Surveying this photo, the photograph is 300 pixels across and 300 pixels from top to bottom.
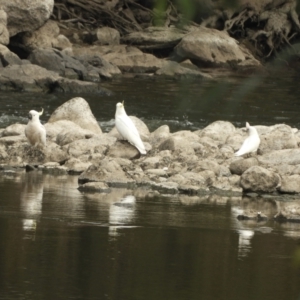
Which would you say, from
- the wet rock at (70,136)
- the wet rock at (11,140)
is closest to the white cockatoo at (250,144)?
the wet rock at (70,136)

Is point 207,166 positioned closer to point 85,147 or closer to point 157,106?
point 85,147

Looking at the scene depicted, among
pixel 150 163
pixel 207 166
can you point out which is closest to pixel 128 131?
pixel 150 163

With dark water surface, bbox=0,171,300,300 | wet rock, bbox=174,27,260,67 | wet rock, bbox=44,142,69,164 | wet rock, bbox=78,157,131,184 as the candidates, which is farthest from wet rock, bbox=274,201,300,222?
wet rock, bbox=174,27,260,67

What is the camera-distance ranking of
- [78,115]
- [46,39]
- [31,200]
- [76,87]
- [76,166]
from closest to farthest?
[31,200], [76,166], [78,115], [76,87], [46,39]

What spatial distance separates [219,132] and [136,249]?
8760 millimetres

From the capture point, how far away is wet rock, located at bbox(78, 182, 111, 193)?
11134 millimetres

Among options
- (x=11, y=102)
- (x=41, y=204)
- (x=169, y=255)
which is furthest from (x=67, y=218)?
(x=11, y=102)

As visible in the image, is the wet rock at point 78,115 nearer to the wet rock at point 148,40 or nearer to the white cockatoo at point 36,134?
the white cockatoo at point 36,134

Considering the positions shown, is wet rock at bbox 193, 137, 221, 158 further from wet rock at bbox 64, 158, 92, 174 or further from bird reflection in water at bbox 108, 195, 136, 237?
bird reflection in water at bbox 108, 195, 136, 237

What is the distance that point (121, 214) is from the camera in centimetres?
957

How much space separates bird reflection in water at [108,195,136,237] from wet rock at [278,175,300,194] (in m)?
2.04

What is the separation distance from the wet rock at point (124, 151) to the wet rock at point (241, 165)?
144 cm

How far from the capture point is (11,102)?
2423cm

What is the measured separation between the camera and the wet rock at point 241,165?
1241 centimetres
